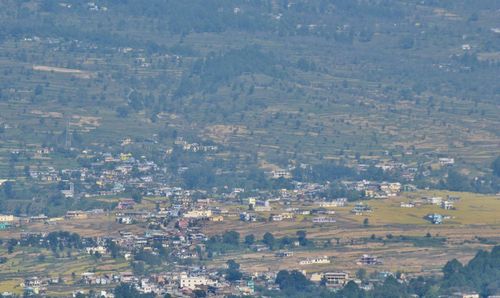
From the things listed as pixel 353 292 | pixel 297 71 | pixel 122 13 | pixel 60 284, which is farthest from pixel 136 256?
pixel 122 13

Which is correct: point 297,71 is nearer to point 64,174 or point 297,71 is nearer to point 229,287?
point 64,174

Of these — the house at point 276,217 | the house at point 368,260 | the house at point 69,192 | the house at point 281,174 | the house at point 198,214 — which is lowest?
the house at point 281,174

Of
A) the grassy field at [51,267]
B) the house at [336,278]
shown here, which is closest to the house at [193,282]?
the grassy field at [51,267]

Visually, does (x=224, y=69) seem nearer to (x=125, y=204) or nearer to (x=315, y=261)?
(x=125, y=204)

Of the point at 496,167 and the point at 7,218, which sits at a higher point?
the point at 496,167

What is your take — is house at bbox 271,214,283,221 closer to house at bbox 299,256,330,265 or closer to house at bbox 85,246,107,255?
house at bbox 85,246,107,255

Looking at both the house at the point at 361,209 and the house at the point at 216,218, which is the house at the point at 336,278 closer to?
the house at the point at 216,218

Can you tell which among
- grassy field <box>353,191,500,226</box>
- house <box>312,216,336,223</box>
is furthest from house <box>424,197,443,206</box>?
house <box>312,216,336,223</box>

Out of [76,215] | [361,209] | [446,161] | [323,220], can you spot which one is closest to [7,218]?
[76,215]

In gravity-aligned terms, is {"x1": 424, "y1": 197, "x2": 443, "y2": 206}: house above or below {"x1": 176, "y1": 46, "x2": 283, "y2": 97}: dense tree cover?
below

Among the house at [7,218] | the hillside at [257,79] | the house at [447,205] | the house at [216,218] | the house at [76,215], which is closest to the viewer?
the house at [216,218]

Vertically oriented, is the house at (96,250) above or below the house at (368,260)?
below
